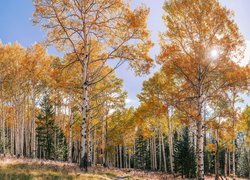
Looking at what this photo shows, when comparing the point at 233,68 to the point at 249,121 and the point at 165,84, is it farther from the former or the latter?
the point at 249,121

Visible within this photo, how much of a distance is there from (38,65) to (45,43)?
12563mm

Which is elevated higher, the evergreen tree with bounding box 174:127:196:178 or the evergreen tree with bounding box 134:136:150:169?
the evergreen tree with bounding box 174:127:196:178

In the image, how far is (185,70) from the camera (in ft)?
44.7

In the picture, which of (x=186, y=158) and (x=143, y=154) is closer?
(x=186, y=158)

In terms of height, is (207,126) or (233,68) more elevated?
(233,68)

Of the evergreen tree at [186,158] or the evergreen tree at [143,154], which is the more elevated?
the evergreen tree at [186,158]

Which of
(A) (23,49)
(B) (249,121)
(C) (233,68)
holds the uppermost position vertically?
(A) (23,49)

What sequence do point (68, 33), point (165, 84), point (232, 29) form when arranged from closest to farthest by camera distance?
point (232, 29) < point (68, 33) < point (165, 84)

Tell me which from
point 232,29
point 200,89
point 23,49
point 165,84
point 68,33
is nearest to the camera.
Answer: point 232,29

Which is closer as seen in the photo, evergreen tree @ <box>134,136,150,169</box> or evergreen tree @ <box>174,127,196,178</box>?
evergreen tree @ <box>174,127,196,178</box>

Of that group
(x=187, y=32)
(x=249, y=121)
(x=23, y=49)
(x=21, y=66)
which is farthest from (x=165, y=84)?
(x=249, y=121)

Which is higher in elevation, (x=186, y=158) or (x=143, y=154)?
(x=186, y=158)

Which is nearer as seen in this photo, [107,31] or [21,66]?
[107,31]

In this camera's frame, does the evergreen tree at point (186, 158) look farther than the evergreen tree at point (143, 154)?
No
